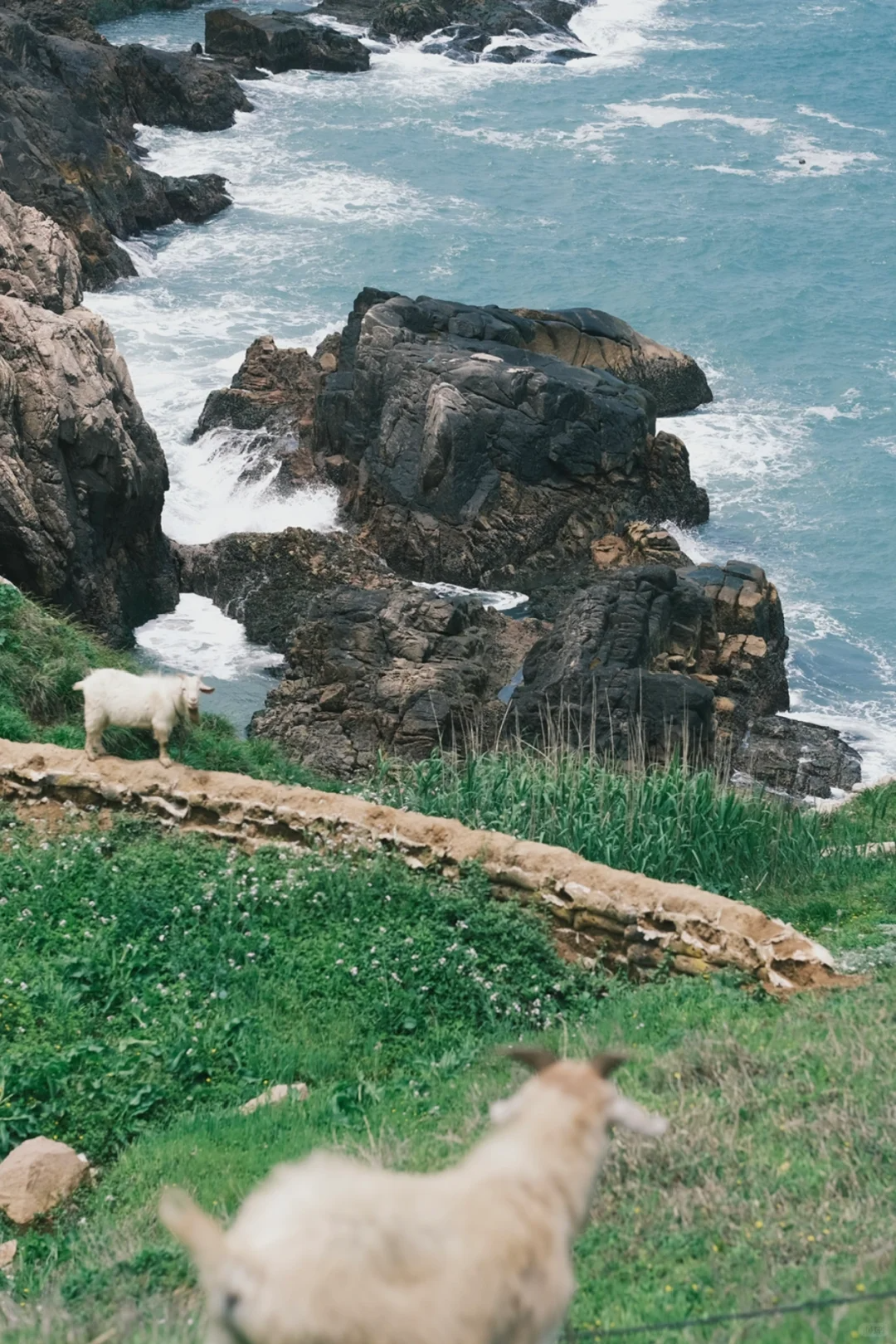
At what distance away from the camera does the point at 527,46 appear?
6041 cm

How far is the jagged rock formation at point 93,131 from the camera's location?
36.9 metres

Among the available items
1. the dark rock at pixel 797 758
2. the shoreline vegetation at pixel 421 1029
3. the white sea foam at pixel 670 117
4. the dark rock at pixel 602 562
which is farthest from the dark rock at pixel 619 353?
the white sea foam at pixel 670 117

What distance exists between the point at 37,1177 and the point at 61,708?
26.3 ft

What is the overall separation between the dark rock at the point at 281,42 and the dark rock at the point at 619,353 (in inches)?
1116

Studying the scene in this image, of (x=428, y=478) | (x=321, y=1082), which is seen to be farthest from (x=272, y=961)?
(x=428, y=478)

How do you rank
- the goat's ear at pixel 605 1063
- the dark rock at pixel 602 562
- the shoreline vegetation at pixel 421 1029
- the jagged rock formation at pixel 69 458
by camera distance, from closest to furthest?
the goat's ear at pixel 605 1063
the shoreline vegetation at pixel 421 1029
the jagged rock formation at pixel 69 458
the dark rock at pixel 602 562

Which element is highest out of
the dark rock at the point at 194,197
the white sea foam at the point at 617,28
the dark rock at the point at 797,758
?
the white sea foam at the point at 617,28

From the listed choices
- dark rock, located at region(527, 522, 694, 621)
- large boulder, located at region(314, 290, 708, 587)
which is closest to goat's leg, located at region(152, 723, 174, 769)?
dark rock, located at region(527, 522, 694, 621)

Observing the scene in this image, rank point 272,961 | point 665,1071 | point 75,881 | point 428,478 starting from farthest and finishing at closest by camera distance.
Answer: point 428,478
point 75,881
point 272,961
point 665,1071

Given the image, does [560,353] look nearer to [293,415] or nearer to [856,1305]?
[293,415]

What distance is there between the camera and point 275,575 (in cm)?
2528

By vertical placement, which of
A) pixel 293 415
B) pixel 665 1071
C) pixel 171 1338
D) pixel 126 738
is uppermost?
pixel 171 1338

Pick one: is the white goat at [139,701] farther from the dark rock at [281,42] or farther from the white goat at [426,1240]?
the dark rock at [281,42]

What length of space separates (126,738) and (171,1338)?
8383mm
